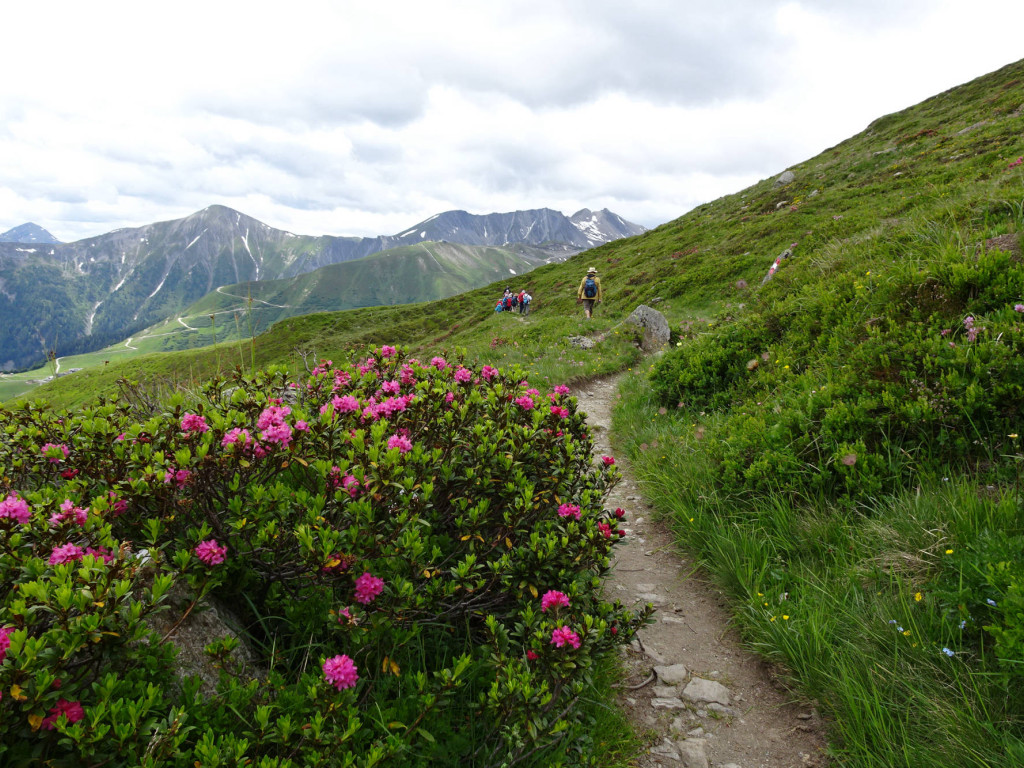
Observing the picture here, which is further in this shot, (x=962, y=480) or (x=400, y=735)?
(x=962, y=480)

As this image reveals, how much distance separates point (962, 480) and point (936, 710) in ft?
6.54

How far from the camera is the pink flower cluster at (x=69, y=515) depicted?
225 cm

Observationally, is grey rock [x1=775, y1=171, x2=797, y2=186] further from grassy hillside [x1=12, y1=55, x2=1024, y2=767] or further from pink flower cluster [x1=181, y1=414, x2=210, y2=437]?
pink flower cluster [x1=181, y1=414, x2=210, y2=437]

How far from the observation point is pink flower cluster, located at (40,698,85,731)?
1645mm

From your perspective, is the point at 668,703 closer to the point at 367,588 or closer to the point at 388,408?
the point at 367,588

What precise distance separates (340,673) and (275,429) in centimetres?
136

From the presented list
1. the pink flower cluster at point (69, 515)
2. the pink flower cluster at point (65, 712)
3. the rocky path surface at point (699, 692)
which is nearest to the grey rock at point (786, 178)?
the rocky path surface at point (699, 692)

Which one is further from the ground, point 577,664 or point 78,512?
point 78,512

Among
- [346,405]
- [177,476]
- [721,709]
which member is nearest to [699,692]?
[721,709]

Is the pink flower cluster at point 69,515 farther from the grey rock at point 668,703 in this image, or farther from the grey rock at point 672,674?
the grey rock at point 672,674

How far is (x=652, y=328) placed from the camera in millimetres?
17000

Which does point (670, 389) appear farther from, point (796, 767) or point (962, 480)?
point (796, 767)

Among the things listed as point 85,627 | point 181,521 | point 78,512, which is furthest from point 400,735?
point 78,512

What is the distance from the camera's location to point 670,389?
29.0ft
